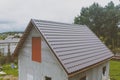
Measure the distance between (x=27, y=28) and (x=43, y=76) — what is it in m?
3.54

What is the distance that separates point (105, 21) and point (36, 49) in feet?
91.9

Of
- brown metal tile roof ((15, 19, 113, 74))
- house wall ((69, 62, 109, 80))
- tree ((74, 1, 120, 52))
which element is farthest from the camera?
tree ((74, 1, 120, 52))

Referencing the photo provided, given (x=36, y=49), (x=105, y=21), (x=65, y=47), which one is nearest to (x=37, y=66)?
(x=36, y=49)

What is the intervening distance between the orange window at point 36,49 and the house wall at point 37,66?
0.28 meters

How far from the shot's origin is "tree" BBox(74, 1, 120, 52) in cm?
3562

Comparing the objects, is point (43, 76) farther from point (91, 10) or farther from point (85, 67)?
point (91, 10)

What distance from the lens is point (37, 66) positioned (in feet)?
36.4

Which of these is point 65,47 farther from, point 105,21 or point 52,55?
point 105,21

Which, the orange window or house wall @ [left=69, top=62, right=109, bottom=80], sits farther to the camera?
the orange window

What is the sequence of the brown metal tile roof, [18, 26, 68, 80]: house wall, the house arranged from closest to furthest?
the brown metal tile roof, the house, [18, 26, 68, 80]: house wall

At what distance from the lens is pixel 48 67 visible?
10.1 metres

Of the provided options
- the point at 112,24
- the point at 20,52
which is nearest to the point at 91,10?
the point at 112,24

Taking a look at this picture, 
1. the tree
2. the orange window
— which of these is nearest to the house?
the orange window

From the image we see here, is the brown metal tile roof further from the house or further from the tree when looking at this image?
the tree
